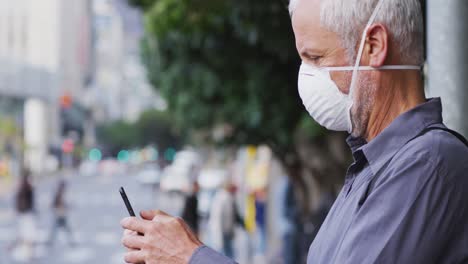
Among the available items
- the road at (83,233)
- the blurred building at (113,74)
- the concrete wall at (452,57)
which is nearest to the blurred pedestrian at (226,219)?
the road at (83,233)

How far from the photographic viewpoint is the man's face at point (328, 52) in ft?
5.88

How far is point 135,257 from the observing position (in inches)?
70.5

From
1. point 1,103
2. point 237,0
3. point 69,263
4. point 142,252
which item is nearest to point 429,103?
point 142,252

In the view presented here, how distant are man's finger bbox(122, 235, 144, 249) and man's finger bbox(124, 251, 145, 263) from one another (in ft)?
0.04

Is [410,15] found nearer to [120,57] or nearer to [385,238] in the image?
[385,238]

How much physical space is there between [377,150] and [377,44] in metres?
0.20

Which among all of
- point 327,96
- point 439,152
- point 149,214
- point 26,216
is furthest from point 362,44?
point 26,216

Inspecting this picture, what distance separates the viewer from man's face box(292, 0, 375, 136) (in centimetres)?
179

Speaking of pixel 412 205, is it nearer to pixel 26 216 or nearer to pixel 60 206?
pixel 26 216

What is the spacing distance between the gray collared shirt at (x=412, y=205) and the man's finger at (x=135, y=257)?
0.38 feet

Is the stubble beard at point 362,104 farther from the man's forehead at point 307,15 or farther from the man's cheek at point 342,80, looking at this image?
the man's forehead at point 307,15

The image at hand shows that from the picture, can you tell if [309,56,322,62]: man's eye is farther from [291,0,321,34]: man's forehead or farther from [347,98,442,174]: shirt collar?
[347,98,442,174]: shirt collar

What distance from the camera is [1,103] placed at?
81.2m

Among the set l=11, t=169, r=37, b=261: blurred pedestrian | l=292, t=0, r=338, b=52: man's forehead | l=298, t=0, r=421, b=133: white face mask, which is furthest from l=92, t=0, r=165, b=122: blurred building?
l=292, t=0, r=338, b=52: man's forehead
